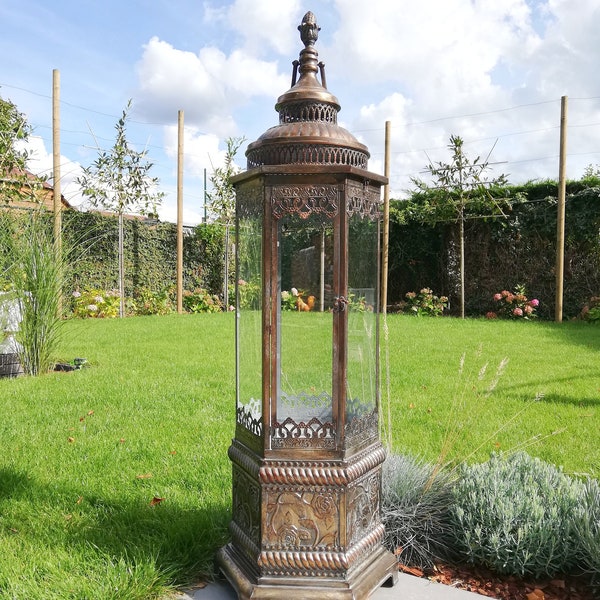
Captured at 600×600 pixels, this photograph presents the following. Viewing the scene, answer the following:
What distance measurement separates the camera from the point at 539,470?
230 centimetres

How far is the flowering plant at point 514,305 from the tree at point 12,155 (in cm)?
829

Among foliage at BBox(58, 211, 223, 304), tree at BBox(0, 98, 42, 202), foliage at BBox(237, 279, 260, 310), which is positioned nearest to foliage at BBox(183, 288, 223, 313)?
foliage at BBox(58, 211, 223, 304)

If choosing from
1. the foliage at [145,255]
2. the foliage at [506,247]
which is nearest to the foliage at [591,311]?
the foliage at [506,247]

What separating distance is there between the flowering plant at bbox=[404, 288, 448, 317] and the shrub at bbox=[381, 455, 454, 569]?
27.3 ft

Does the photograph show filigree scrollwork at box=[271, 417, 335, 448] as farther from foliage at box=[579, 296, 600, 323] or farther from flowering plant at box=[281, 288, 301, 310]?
foliage at box=[579, 296, 600, 323]

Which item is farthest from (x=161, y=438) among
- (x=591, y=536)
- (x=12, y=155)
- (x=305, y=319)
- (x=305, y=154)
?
(x=12, y=155)

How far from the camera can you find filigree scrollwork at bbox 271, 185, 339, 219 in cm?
173

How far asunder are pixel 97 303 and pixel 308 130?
868cm

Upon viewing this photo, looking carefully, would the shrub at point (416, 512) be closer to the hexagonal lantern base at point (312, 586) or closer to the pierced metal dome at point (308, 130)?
the hexagonal lantern base at point (312, 586)

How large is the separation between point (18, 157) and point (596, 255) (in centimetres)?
985

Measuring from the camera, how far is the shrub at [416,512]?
2166 millimetres

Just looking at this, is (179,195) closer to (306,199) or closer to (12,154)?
(12,154)

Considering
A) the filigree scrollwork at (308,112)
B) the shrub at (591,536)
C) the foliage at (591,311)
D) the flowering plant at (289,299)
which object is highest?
the filigree scrollwork at (308,112)

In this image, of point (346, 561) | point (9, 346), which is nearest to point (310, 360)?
point (346, 561)
